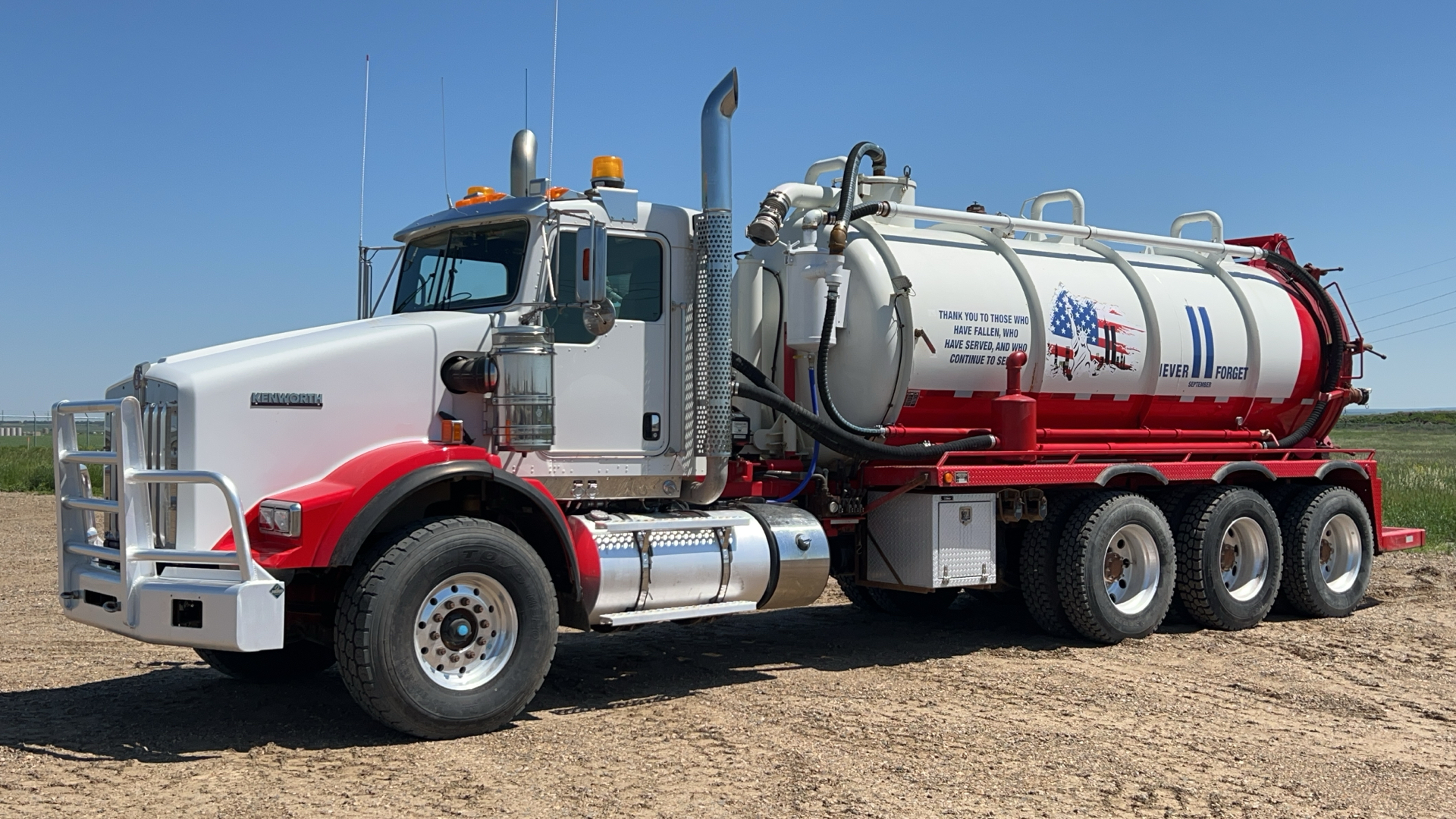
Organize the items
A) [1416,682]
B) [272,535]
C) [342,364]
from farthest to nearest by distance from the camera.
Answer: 1. [1416,682]
2. [342,364]
3. [272,535]

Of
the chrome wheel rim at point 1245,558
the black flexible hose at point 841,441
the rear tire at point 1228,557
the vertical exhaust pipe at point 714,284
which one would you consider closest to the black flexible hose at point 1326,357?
the rear tire at point 1228,557

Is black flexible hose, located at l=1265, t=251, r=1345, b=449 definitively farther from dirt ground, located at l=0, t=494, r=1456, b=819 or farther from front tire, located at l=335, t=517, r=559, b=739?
front tire, located at l=335, t=517, r=559, b=739

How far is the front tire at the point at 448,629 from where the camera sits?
661cm

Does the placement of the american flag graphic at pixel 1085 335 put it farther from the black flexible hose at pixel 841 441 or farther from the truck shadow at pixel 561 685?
the truck shadow at pixel 561 685

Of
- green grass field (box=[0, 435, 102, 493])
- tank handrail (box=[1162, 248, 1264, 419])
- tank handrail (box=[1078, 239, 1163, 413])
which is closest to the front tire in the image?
tank handrail (box=[1078, 239, 1163, 413])

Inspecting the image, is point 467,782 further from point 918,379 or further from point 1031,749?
point 918,379

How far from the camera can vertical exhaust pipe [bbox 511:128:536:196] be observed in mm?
8586

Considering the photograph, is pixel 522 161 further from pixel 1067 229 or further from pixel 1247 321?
pixel 1247 321

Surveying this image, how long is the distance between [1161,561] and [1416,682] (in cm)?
219

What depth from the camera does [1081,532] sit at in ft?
32.9

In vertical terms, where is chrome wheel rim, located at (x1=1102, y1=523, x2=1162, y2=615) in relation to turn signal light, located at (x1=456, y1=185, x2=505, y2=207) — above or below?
below

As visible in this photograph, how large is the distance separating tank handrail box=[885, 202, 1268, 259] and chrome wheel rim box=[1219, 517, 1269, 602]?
8.63 feet

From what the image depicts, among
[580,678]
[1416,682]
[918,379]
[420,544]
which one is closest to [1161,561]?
[1416,682]

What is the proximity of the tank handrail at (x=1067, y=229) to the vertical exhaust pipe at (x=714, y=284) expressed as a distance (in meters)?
1.62
